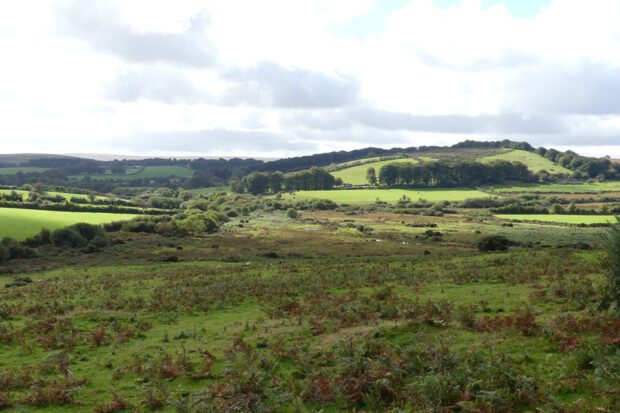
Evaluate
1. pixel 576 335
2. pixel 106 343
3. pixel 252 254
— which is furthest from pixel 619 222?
pixel 252 254

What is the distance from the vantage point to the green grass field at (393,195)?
174 metres

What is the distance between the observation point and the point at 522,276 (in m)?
31.0

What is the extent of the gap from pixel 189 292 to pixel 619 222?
26941mm

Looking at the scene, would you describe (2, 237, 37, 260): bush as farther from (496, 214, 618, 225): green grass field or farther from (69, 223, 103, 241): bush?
(496, 214, 618, 225): green grass field

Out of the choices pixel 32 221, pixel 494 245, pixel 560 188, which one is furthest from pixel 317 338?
pixel 560 188

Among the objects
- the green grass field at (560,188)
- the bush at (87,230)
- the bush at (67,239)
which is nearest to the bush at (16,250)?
the bush at (67,239)

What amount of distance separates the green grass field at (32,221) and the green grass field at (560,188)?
14250cm

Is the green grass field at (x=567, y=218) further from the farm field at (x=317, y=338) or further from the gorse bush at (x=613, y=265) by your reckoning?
the gorse bush at (x=613, y=265)

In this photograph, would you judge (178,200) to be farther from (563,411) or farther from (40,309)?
(563,411)

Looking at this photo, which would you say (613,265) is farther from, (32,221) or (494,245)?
(32,221)

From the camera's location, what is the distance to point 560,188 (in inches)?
7347

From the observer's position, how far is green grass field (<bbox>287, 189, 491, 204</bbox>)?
571 feet

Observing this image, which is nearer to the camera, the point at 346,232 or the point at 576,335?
the point at 576,335

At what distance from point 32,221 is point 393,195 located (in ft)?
414
